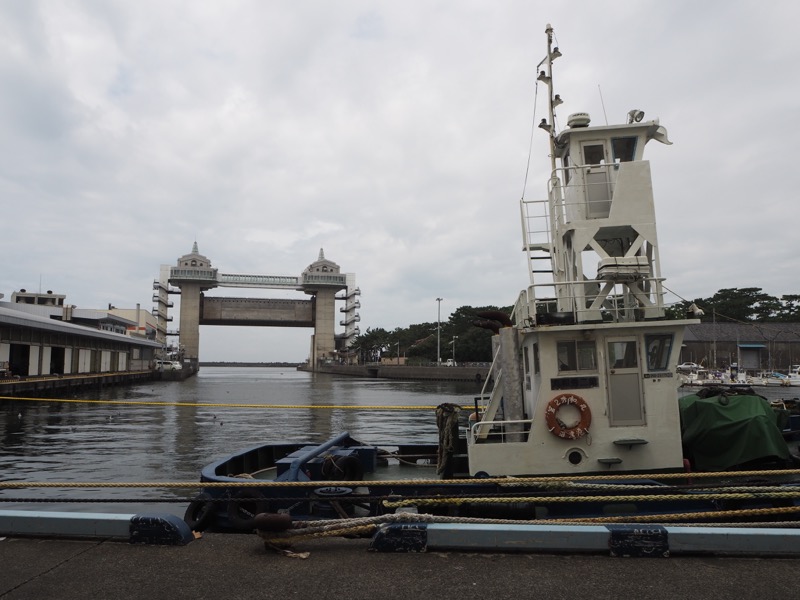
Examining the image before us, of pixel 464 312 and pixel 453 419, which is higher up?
pixel 464 312

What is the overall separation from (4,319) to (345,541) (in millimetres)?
40271

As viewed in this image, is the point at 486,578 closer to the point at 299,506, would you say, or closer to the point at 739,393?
the point at 299,506

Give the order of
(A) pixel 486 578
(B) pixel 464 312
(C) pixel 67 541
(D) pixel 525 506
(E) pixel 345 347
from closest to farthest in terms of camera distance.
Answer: (A) pixel 486 578, (C) pixel 67 541, (D) pixel 525 506, (B) pixel 464 312, (E) pixel 345 347

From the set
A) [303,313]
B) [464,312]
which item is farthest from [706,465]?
[303,313]

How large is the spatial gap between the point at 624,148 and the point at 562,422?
16.7ft

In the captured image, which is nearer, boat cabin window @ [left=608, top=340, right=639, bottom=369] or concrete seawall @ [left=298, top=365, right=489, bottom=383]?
boat cabin window @ [left=608, top=340, right=639, bottom=369]

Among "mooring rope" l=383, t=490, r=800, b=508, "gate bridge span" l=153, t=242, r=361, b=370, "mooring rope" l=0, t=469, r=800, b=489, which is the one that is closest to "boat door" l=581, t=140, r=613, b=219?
"mooring rope" l=0, t=469, r=800, b=489

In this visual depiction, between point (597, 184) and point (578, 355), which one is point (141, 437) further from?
point (597, 184)

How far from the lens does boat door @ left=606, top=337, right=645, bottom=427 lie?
8.52 metres

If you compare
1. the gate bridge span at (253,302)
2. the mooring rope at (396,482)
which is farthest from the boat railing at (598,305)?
the gate bridge span at (253,302)

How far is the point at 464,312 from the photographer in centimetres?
11969

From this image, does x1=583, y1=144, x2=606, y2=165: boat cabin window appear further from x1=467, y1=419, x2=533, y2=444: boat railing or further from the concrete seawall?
the concrete seawall

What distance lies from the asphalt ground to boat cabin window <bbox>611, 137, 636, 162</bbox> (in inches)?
285

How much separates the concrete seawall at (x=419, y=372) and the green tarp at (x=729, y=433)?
6573 centimetres
